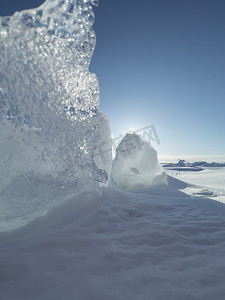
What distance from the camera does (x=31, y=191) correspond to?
1.67 metres

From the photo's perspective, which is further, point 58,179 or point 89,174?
point 89,174

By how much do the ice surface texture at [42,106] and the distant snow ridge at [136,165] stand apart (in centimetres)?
316

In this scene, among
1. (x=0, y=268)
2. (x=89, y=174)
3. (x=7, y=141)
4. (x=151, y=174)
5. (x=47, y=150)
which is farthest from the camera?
(x=151, y=174)

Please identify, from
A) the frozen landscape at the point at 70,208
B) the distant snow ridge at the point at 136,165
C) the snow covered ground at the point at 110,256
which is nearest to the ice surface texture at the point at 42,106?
the frozen landscape at the point at 70,208

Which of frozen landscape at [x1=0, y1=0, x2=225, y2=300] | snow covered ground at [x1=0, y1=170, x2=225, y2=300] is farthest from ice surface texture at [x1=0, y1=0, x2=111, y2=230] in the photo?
snow covered ground at [x1=0, y1=170, x2=225, y2=300]

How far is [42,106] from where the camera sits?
1.70m

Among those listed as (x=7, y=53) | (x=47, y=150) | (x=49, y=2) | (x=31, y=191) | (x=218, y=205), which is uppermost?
(x=49, y=2)

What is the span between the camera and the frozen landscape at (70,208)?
35.2 inches

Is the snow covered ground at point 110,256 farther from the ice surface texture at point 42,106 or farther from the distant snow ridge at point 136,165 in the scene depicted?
the distant snow ridge at point 136,165

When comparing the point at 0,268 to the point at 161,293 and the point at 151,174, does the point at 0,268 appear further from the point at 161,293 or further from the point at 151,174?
the point at 151,174

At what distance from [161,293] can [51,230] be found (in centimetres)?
92

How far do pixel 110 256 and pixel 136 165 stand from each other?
4.00m

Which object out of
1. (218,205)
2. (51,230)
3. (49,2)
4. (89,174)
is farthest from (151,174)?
(49,2)

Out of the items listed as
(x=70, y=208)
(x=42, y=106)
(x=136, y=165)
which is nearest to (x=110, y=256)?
(x=70, y=208)
